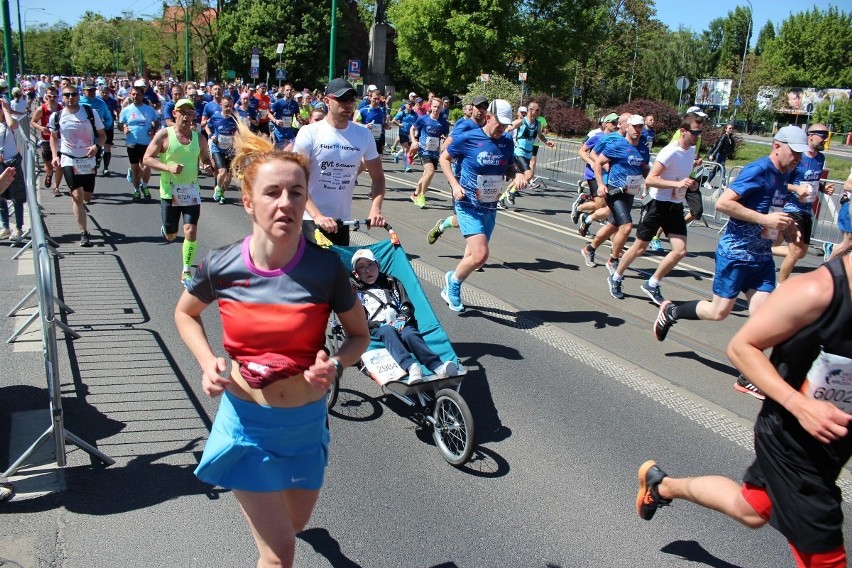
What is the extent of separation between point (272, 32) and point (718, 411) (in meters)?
58.2

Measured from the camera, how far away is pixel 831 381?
2605 millimetres

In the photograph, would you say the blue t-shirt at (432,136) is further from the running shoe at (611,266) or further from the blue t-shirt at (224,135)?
the running shoe at (611,266)

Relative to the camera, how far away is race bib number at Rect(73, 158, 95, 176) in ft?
34.1

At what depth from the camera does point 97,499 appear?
3.96 meters

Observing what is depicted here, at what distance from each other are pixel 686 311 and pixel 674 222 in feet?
8.68

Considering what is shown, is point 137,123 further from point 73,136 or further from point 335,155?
point 335,155

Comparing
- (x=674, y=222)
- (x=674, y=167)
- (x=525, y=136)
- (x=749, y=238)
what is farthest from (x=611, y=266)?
(x=525, y=136)

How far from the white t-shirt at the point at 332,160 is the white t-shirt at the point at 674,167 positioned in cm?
386

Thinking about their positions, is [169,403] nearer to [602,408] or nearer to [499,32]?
[602,408]

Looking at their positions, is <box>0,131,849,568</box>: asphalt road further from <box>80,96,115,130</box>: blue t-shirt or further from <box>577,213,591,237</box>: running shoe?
<box>80,96,115,130</box>: blue t-shirt

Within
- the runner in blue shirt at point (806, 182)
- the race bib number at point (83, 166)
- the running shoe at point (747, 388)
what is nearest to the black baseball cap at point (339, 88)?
the running shoe at point (747, 388)

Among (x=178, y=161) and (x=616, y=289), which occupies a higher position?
(x=178, y=161)

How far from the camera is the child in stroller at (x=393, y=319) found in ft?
15.9

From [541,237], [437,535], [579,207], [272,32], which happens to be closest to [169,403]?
[437,535]
